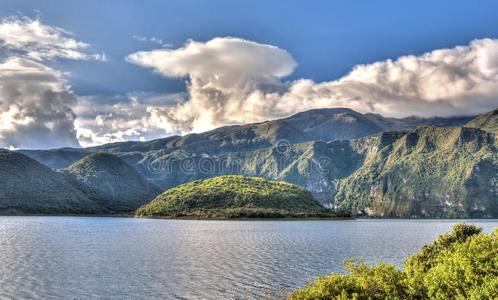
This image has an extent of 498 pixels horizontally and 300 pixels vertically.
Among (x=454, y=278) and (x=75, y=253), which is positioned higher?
(x=454, y=278)

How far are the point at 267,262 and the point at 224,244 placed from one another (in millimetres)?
37489

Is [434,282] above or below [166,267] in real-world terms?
above

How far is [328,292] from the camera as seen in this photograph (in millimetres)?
31422

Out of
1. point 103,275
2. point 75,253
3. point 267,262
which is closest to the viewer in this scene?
point 103,275

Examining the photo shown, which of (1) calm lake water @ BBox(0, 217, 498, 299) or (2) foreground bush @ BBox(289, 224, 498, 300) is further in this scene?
(1) calm lake water @ BBox(0, 217, 498, 299)

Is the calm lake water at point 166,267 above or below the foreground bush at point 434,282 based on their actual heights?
below

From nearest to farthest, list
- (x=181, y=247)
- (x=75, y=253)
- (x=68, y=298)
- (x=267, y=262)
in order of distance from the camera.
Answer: (x=68, y=298) < (x=267, y=262) < (x=75, y=253) < (x=181, y=247)

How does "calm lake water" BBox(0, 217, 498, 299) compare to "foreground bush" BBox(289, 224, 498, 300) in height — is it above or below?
below

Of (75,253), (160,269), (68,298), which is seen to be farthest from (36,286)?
(75,253)

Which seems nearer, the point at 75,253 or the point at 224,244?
the point at 75,253

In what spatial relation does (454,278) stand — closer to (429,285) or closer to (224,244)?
(429,285)

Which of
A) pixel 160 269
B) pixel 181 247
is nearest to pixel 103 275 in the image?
pixel 160 269

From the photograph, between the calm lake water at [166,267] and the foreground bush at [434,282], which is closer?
the foreground bush at [434,282]

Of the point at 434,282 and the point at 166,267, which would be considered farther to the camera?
the point at 166,267
